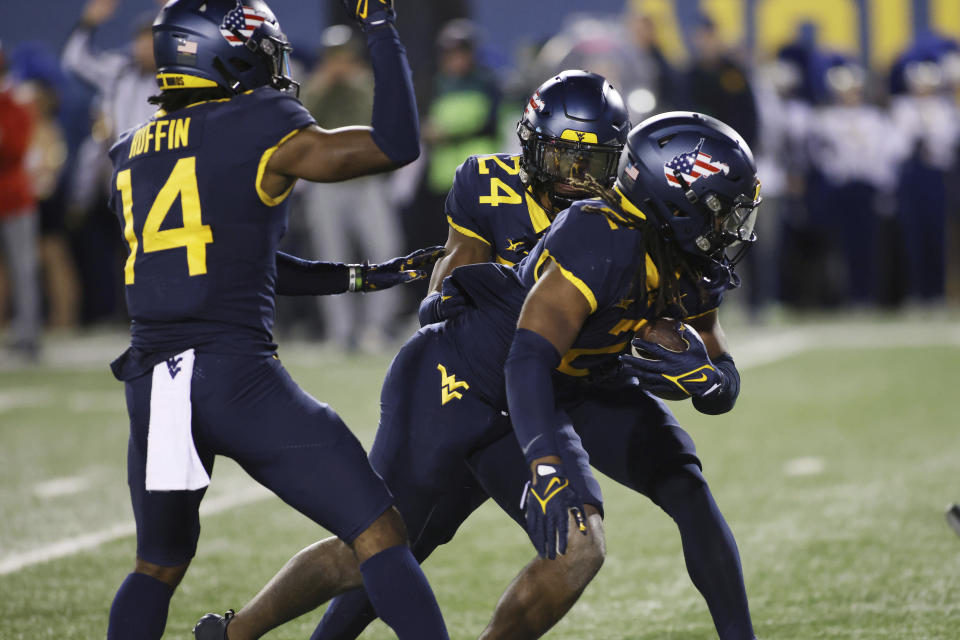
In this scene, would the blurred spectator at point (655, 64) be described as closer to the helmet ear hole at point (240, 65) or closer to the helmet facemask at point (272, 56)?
the helmet facemask at point (272, 56)

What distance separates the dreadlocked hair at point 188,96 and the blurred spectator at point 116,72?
4.52m

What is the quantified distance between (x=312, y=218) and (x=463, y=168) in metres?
6.53

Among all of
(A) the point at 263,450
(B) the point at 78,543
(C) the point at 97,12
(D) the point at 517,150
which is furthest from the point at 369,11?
(D) the point at 517,150

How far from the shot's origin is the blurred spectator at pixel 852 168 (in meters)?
12.6

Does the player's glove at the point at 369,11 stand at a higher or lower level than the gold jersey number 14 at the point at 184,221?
higher

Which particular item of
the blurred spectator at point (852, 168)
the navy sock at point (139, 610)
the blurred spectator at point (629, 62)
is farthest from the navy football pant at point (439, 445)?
the blurred spectator at point (852, 168)

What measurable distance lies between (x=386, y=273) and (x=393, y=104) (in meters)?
0.69

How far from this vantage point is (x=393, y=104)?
300cm

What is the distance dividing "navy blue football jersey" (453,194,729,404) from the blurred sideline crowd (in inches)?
229

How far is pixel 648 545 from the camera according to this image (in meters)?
5.01

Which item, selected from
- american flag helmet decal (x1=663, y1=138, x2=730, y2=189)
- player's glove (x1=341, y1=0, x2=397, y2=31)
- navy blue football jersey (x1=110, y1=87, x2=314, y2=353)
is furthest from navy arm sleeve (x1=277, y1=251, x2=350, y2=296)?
american flag helmet decal (x1=663, y1=138, x2=730, y2=189)

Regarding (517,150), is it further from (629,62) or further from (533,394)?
(533,394)

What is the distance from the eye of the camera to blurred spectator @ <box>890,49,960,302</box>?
41.1ft

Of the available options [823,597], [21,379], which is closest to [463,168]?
[823,597]
